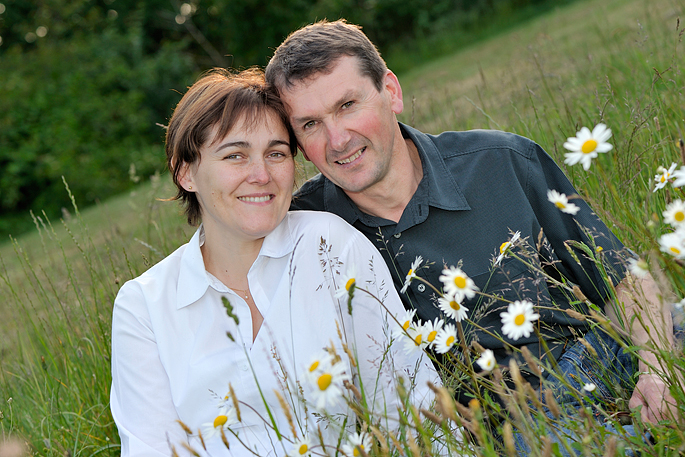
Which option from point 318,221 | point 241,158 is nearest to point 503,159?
point 318,221

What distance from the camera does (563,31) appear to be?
10406 millimetres

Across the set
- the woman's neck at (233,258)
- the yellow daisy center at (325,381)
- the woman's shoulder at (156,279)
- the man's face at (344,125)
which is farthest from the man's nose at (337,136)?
the yellow daisy center at (325,381)

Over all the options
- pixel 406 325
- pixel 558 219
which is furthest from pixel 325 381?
pixel 558 219

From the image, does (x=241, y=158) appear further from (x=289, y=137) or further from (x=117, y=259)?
(x=117, y=259)

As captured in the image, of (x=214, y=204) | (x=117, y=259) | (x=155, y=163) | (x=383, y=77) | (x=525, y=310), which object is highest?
(x=383, y=77)

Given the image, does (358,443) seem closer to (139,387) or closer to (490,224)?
(139,387)

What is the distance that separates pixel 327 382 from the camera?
41.9 inches

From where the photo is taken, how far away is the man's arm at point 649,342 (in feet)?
4.18

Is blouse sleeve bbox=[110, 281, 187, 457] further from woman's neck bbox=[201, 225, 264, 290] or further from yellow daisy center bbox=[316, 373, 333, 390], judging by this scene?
yellow daisy center bbox=[316, 373, 333, 390]

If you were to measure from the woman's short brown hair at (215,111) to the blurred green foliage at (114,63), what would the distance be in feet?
38.6

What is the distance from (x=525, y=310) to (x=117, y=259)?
3.03 meters

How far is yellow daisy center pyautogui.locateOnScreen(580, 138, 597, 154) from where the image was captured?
1124 millimetres

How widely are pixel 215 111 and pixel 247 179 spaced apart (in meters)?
0.30

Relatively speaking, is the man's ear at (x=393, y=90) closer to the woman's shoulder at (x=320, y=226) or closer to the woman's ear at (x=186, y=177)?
the woman's shoulder at (x=320, y=226)
